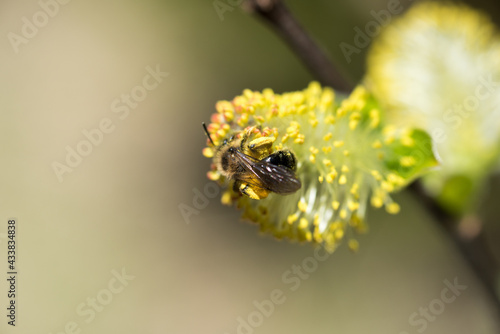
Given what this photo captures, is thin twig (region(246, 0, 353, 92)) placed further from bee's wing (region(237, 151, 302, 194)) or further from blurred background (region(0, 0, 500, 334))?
blurred background (region(0, 0, 500, 334))

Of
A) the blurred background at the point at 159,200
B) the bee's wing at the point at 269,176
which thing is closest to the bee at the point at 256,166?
the bee's wing at the point at 269,176

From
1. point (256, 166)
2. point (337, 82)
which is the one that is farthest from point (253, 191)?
point (337, 82)

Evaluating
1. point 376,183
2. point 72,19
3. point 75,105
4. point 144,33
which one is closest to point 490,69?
point 376,183

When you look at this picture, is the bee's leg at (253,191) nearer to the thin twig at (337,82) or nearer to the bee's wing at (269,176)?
the bee's wing at (269,176)

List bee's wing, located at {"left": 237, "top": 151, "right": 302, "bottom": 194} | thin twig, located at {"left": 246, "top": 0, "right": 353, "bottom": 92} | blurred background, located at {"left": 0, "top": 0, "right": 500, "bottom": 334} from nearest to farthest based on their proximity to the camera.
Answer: bee's wing, located at {"left": 237, "top": 151, "right": 302, "bottom": 194} → thin twig, located at {"left": 246, "top": 0, "right": 353, "bottom": 92} → blurred background, located at {"left": 0, "top": 0, "right": 500, "bottom": 334}

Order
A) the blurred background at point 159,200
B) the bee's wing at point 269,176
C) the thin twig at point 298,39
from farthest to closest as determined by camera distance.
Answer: the blurred background at point 159,200 → the thin twig at point 298,39 → the bee's wing at point 269,176

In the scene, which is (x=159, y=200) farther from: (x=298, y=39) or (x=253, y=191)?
(x=253, y=191)

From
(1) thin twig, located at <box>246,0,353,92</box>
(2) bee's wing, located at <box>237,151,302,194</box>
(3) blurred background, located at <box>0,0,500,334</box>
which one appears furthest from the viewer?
(3) blurred background, located at <box>0,0,500,334</box>

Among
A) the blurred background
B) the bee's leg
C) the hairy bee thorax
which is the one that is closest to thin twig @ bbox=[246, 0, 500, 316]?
the hairy bee thorax
